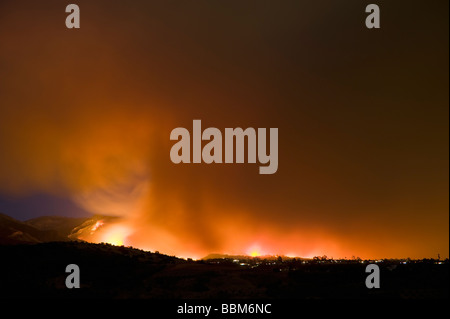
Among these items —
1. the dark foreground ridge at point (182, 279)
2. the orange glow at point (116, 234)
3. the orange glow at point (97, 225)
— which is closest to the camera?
the dark foreground ridge at point (182, 279)

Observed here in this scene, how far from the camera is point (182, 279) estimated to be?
1208 inches

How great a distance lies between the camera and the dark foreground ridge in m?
26.2

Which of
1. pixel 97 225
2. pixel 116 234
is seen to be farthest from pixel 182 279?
pixel 97 225

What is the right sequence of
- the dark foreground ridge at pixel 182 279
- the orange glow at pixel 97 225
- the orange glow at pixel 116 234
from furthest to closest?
the orange glow at pixel 97 225 < the orange glow at pixel 116 234 < the dark foreground ridge at pixel 182 279

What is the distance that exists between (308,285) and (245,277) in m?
5.42

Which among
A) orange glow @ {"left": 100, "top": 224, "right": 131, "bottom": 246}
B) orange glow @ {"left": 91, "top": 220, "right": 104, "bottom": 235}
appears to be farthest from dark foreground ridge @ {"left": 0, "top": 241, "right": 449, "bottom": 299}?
orange glow @ {"left": 91, "top": 220, "right": 104, "bottom": 235}

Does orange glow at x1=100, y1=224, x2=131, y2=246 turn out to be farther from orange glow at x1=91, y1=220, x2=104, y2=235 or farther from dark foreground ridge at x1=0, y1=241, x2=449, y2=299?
dark foreground ridge at x1=0, y1=241, x2=449, y2=299

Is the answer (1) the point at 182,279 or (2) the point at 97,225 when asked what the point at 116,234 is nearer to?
(2) the point at 97,225

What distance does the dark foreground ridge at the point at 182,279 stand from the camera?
26.2m

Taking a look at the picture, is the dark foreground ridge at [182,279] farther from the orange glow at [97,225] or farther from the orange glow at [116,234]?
the orange glow at [97,225]

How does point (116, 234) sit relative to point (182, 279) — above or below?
above

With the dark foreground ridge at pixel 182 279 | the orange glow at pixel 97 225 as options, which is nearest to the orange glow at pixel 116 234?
the orange glow at pixel 97 225

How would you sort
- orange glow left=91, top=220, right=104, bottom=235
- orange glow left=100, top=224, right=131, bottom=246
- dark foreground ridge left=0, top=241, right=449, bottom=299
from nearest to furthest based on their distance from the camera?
dark foreground ridge left=0, top=241, right=449, bottom=299, orange glow left=100, top=224, right=131, bottom=246, orange glow left=91, top=220, right=104, bottom=235
